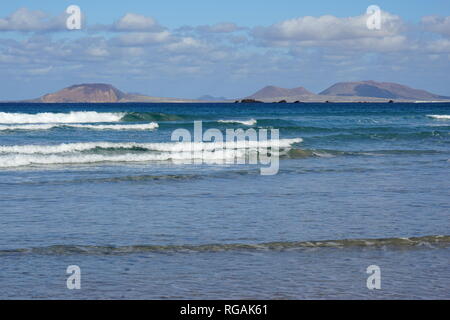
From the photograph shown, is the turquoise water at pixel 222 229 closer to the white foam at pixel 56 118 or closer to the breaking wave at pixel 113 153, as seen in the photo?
the breaking wave at pixel 113 153

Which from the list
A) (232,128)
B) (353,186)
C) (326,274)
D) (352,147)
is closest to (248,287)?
(326,274)

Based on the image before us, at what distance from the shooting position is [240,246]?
370 inches

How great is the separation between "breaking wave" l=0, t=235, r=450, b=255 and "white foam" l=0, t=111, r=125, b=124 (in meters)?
39.8

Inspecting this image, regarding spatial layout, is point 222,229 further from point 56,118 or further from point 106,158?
point 56,118

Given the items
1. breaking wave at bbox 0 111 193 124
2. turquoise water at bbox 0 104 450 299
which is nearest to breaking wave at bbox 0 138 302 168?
turquoise water at bbox 0 104 450 299

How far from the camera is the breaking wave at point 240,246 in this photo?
30.0 ft

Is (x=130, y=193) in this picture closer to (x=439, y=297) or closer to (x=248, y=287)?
(x=248, y=287)

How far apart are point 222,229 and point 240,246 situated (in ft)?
3.76

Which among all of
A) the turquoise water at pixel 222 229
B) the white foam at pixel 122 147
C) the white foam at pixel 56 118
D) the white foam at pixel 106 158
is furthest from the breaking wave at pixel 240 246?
the white foam at pixel 56 118

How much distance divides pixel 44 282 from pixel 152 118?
47.8m

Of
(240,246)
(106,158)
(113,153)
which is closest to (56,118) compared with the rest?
(113,153)

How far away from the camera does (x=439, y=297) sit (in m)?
7.13

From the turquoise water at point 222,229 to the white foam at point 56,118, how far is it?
27736 millimetres

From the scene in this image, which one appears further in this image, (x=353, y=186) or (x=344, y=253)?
(x=353, y=186)
